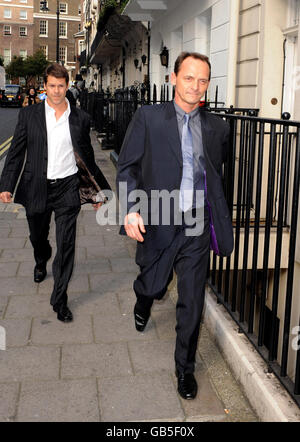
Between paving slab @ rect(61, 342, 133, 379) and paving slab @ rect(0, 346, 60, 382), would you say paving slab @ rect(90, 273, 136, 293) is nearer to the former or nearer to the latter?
paving slab @ rect(61, 342, 133, 379)

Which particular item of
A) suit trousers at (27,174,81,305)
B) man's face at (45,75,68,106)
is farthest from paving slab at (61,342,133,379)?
man's face at (45,75,68,106)

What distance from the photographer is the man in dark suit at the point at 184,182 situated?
9.73 ft

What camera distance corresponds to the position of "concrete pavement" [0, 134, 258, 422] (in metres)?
2.91

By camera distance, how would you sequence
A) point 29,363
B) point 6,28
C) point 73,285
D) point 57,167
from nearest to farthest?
point 29,363 < point 57,167 < point 73,285 < point 6,28

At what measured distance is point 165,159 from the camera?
2.97 m

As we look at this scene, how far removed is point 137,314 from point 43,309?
92 centimetres

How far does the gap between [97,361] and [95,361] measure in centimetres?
1

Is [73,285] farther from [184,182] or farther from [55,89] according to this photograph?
[184,182]

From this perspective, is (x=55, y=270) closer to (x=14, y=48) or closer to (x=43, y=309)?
(x=43, y=309)

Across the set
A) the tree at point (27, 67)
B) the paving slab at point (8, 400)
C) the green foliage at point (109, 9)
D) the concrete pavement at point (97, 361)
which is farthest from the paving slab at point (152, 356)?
the tree at point (27, 67)

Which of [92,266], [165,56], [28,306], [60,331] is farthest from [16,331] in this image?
[165,56]

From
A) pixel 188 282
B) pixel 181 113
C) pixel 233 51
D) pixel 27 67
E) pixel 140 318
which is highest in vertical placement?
pixel 27 67

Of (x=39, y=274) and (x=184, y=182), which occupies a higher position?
(x=184, y=182)

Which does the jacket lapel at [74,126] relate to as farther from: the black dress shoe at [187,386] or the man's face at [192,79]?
the black dress shoe at [187,386]
